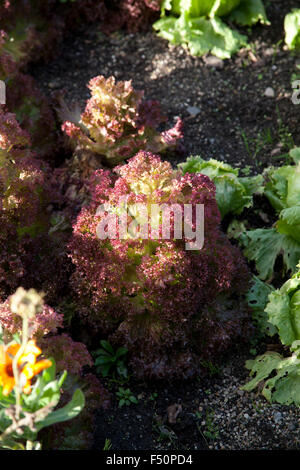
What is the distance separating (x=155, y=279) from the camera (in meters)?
3.35

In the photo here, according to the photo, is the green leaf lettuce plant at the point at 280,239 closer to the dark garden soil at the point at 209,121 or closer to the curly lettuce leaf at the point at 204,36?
the dark garden soil at the point at 209,121

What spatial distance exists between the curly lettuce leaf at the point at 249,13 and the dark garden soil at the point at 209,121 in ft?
0.36

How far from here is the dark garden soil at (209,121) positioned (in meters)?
3.34

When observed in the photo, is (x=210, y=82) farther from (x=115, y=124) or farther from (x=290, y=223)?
(x=290, y=223)

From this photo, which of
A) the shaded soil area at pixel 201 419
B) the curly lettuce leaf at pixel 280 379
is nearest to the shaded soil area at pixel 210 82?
the curly lettuce leaf at pixel 280 379

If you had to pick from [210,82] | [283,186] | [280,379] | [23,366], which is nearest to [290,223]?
[283,186]

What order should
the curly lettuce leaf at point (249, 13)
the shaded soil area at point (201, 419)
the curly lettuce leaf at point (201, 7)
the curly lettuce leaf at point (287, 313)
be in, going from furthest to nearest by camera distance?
the curly lettuce leaf at point (249, 13) < the curly lettuce leaf at point (201, 7) < the curly lettuce leaf at point (287, 313) < the shaded soil area at point (201, 419)

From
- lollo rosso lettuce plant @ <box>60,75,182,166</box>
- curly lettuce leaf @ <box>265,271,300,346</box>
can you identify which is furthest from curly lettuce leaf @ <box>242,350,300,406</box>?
lollo rosso lettuce plant @ <box>60,75,182,166</box>

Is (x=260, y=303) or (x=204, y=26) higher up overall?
(x=204, y=26)

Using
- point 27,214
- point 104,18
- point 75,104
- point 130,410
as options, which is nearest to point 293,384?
point 130,410

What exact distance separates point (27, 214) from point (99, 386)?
99 centimetres

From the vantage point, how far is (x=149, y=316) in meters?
3.54

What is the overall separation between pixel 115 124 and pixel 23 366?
66.9 inches

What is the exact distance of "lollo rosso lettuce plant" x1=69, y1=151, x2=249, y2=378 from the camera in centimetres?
340
